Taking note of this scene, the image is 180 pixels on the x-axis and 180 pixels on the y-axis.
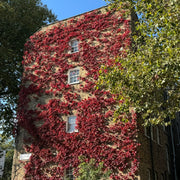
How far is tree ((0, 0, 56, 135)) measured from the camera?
24.4 meters

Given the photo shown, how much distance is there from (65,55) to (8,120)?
31.7ft

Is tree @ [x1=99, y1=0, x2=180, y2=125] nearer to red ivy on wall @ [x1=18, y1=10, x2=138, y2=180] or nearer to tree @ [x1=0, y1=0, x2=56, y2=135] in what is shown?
red ivy on wall @ [x1=18, y1=10, x2=138, y2=180]

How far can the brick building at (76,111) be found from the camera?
51.0 ft

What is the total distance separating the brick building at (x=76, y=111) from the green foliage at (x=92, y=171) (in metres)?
0.39

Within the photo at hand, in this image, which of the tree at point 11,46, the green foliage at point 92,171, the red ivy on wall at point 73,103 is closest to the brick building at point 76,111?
the red ivy on wall at point 73,103

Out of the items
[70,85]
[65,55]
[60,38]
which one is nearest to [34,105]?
[70,85]

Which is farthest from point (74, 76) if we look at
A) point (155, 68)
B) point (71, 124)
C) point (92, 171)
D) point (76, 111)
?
point (155, 68)

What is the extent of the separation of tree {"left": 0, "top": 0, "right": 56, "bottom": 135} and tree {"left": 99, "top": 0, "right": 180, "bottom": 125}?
14049 mm

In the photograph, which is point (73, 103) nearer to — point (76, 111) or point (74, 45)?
point (76, 111)

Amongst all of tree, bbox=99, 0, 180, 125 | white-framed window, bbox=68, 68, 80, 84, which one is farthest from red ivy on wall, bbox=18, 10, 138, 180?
tree, bbox=99, 0, 180, 125

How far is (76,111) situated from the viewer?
17.8 meters

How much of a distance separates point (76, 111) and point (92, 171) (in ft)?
15.8

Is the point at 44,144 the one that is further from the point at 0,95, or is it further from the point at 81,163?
the point at 0,95

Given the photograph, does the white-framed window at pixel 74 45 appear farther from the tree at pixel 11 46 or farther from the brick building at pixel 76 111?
the tree at pixel 11 46
